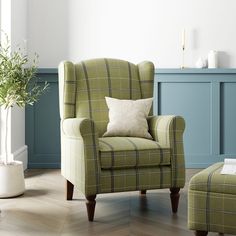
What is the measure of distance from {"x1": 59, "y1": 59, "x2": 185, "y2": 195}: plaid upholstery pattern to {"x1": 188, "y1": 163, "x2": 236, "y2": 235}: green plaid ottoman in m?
0.62

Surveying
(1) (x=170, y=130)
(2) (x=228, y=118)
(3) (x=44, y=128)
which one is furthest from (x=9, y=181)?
(2) (x=228, y=118)

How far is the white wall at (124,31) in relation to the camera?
4488 mm

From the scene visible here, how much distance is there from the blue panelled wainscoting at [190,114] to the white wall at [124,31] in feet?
0.70

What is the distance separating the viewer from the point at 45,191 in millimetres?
3320

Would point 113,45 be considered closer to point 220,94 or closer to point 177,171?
point 220,94

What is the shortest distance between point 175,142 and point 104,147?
0.46m

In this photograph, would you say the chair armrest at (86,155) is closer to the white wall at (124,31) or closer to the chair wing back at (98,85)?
the chair wing back at (98,85)

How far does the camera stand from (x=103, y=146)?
264 cm

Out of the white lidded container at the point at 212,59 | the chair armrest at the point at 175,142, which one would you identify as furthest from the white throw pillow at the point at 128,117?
the white lidded container at the point at 212,59

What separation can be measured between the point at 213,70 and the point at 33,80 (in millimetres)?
1767

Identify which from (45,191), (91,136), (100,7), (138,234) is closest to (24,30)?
(100,7)

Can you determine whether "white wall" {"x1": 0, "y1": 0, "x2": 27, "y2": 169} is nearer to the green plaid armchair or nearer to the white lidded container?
the green plaid armchair

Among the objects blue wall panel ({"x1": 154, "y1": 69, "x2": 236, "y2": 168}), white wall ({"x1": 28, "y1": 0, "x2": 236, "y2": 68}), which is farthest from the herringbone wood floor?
white wall ({"x1": 28, "y1": 0, "x2": 236, "y2": 68})

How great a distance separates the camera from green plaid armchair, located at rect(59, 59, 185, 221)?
2566mm
